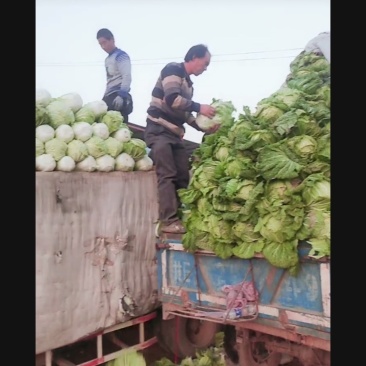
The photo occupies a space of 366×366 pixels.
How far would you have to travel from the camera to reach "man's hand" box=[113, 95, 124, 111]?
12.5ft

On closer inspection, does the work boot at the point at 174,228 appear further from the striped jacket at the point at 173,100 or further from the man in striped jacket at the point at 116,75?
the man in striped jacket at the point at 116,75

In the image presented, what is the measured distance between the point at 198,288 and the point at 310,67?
2.19 meters

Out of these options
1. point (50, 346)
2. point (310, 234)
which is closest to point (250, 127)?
point (310, 234)

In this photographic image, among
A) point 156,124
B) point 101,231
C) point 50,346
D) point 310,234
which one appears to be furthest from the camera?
point 156,124

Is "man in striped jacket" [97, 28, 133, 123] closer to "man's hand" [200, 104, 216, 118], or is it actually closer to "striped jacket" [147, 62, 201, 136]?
"striped jacket" [147, 62, 201, 136]

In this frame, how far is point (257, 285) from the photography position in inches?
133

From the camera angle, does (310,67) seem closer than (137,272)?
No

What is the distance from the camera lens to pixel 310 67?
4094 mm

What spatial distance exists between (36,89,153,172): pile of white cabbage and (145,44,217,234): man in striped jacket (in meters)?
0.14

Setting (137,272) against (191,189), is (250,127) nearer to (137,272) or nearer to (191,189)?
(191,189)

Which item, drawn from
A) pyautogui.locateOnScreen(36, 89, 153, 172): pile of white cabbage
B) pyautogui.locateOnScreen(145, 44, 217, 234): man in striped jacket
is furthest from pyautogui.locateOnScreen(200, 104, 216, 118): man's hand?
pyautogui.locateOnScreen(36, 89, 153, 172): pile of white cabbage

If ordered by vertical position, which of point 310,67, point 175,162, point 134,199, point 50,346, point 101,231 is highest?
point 310,67

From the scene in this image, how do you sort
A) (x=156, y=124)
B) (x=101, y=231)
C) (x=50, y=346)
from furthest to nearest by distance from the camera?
(x=156, y=124) → (x=101, y=231) → (x=50, y=346)

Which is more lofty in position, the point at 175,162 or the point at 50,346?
the point at 175,162
